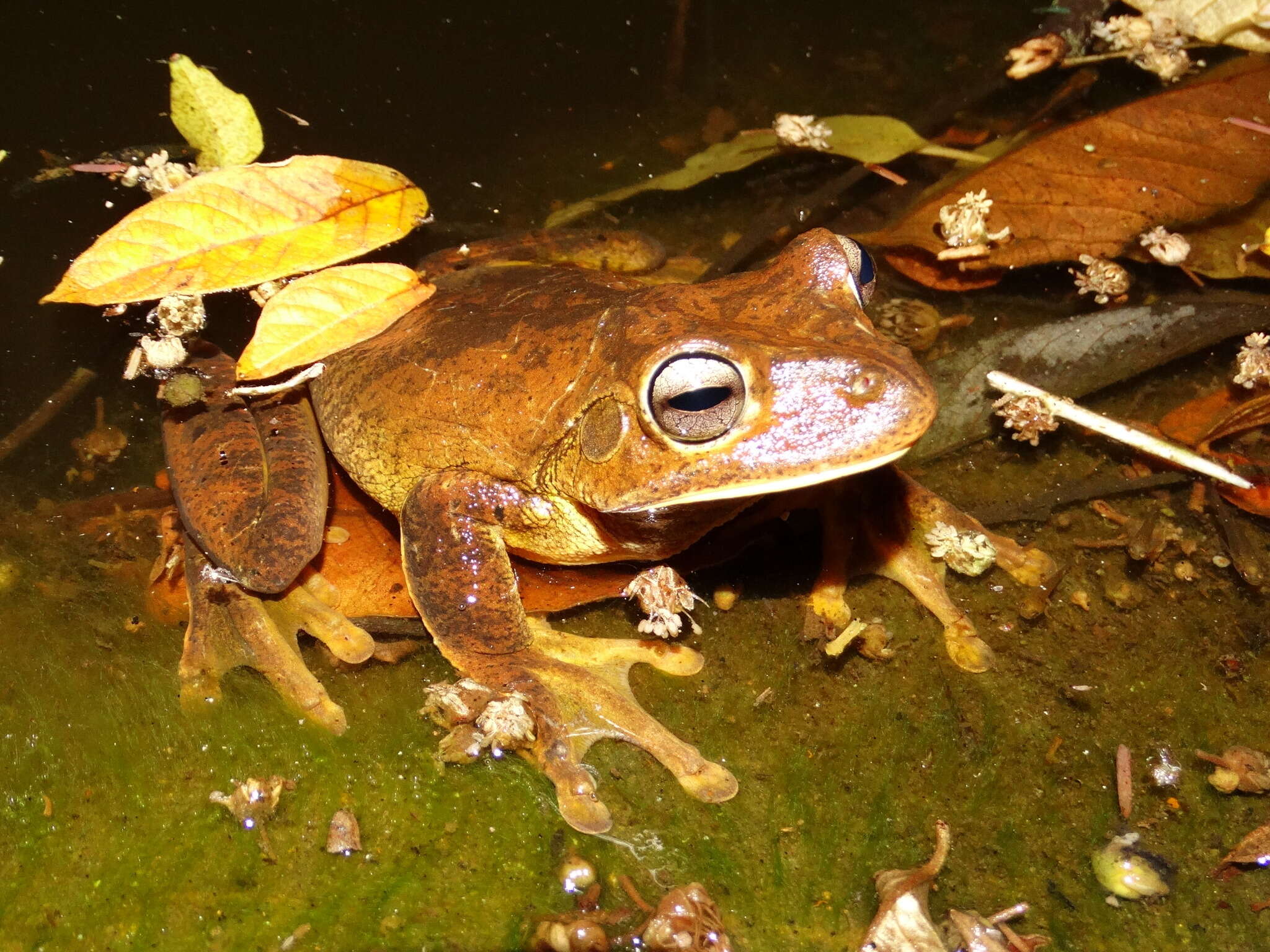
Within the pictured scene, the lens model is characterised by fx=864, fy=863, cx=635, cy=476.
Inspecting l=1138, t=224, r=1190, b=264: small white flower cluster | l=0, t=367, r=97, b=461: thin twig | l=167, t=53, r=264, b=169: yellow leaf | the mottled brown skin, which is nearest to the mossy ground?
the mottled brown skin

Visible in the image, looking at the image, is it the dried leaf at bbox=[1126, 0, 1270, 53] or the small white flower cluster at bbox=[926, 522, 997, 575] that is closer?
the small white flower cluster at bbox=[926, 522, 997, 575]

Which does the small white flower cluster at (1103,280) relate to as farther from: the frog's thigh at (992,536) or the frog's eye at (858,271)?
the frog's eye at (858,271)

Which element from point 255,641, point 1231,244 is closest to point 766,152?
point 1231,244

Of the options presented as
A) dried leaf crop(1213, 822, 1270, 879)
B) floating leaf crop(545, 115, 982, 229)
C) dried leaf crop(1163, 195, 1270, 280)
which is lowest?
dried leaf crop(1213, 822, 1270, 879)

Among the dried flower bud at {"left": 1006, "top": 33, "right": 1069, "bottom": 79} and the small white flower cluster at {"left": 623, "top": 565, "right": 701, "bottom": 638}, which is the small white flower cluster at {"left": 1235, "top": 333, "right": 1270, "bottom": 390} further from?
the small white flower cluster at {"left": 623, "top": 565, "right": 701, "bottom": 638}

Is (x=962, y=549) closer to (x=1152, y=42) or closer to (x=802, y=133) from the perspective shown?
(x=802, y=133)

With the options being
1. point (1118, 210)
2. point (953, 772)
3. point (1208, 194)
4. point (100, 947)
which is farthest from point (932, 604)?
point (100, 947)

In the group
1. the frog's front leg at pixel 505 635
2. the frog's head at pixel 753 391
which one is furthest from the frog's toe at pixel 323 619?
the frog's head at pixel 753 391
